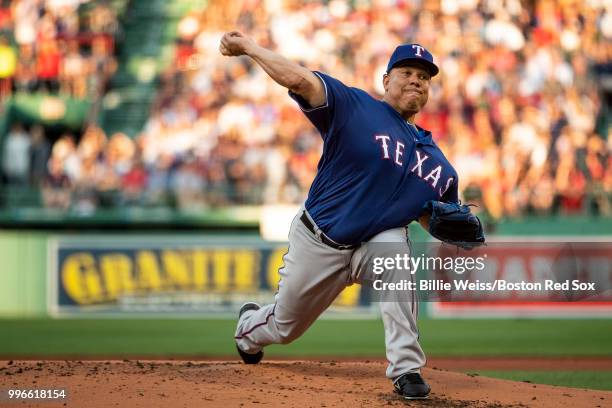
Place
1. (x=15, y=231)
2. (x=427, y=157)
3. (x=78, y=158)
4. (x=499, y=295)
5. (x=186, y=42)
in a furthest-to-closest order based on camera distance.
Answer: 1. (x=186, y=42)
2. (x=78, y=158)
3. (x=15, y=231)
4. (x=499, y=295)
5. (x=427, y=157)

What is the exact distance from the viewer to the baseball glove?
228 inches

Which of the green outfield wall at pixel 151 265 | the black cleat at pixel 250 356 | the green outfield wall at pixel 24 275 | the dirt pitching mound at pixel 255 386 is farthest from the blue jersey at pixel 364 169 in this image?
the green outfield wall at pixel 24 275

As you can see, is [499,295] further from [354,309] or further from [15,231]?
[15,231]

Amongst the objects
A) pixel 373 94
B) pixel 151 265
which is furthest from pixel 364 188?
pixel 373 94

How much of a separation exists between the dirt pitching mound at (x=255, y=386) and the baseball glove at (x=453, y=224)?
87 cm

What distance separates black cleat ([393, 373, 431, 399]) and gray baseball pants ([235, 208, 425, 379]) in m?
0.03

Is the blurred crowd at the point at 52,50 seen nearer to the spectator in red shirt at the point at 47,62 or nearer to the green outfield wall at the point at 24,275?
the spectator in red shirt at the point at 47,62

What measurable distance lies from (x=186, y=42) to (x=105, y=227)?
521cm

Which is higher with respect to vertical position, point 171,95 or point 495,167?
point 171,95

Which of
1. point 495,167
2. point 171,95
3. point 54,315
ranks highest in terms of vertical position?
point 171,95

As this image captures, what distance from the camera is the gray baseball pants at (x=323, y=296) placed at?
560cm

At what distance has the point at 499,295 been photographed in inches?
566

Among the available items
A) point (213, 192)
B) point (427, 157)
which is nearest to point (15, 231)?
point (213, 192)

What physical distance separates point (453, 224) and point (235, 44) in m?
1.56
